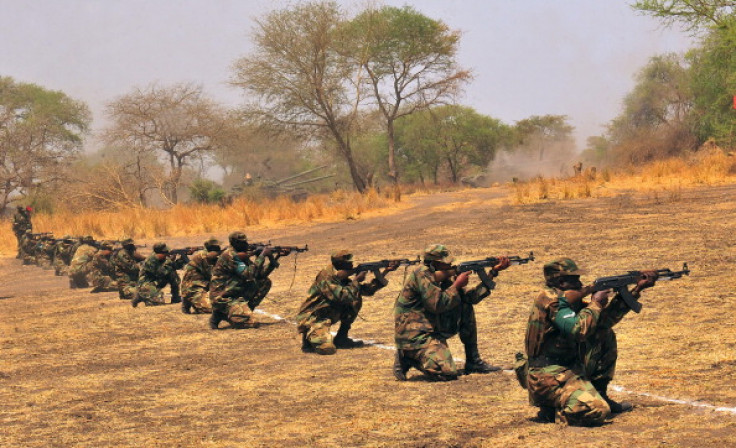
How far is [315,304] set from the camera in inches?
417

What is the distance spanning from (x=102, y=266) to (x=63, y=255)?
20.2 ft

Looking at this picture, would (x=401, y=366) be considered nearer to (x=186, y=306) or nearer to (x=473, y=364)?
(x=473, y=364)

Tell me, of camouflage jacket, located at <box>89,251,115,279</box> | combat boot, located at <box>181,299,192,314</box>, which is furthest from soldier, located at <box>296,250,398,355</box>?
camouflage jacket, located at <box>89,251,115,279</box>

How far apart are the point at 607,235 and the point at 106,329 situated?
10199mm

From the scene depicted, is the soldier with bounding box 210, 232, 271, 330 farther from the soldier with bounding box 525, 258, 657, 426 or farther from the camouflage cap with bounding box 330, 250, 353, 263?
the soldier with bounding box 525, 258, 657, 426

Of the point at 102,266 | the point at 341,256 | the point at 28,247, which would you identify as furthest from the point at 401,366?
the point at 28,247

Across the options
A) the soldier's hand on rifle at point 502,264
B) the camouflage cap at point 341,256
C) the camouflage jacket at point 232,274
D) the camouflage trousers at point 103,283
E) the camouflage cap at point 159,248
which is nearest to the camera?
the soldier's hand on rifle at point 502,264

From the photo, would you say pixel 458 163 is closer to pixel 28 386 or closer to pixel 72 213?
pixel 72 213

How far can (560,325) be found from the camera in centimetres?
657

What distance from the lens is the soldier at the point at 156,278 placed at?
16.3 meters

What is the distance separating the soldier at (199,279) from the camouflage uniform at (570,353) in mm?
8475

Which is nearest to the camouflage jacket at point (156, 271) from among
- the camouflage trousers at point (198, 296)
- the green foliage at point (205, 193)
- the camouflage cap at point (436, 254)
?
the camouflage trousers at point (198, 296)

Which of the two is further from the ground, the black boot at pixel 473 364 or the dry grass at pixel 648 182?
the dry grass at pixel 648 182

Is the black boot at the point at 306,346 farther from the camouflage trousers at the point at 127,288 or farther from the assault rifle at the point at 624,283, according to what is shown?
the camouflage trousers at the point at 127,288
